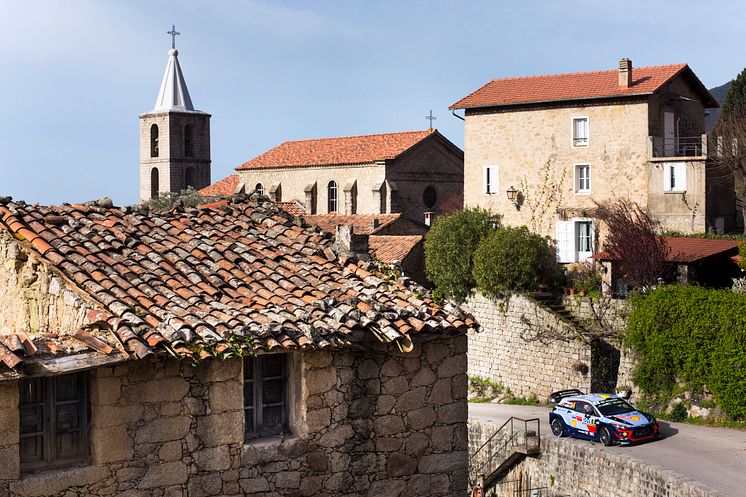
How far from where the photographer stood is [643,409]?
104 ft

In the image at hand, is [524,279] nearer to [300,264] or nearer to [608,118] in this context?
[608,118]

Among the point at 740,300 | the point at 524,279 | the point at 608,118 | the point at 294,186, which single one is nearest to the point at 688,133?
the point at 608,118

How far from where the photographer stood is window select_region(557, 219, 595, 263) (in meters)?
40.9

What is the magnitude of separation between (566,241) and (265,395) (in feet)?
106

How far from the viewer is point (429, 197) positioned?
6456cm

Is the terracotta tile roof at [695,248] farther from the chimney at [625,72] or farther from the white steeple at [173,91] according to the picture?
the white steeple at [173,91]

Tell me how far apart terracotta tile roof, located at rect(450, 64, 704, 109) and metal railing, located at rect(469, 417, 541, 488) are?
51.1ft

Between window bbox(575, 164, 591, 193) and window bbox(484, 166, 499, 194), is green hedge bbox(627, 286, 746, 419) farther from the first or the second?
window bbox(484, 166, 499, 194)

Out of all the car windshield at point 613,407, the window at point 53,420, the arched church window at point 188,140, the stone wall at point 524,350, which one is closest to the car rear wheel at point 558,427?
the car windshield at point 613,407

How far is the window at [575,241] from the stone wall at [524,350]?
4.92m

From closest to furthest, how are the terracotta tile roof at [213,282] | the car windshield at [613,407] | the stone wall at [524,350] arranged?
the terracotta tile roof at [213,282] → the car windshield at [613,407] → the stone wall at [524,350]

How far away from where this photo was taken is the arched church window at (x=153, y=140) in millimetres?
87750

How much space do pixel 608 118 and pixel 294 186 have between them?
2986 centimetres

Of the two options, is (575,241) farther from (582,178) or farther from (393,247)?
(393,247)
